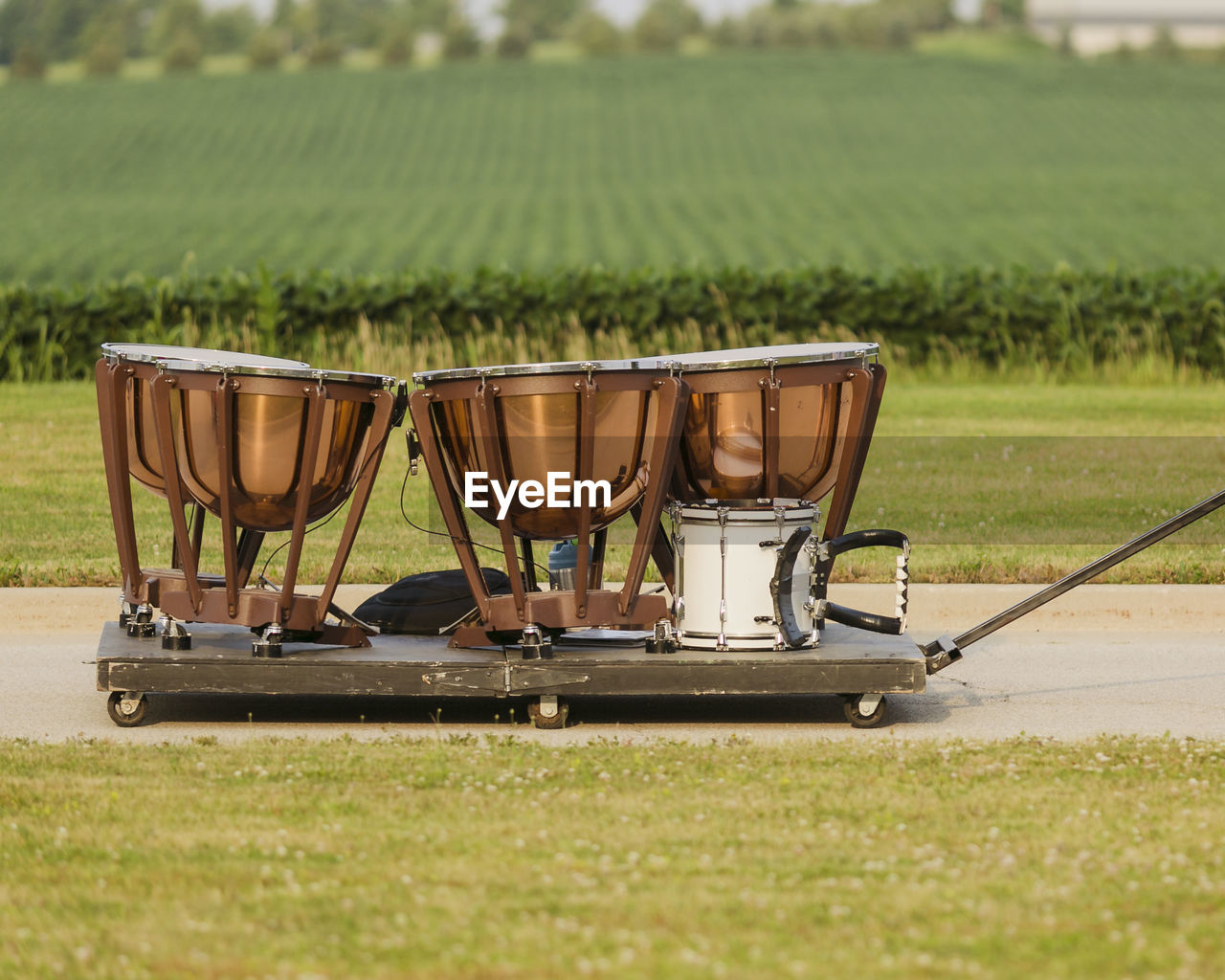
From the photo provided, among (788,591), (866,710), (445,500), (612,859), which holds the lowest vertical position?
(866,710)

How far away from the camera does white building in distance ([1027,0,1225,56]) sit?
516ft

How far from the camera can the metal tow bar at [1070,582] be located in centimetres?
619

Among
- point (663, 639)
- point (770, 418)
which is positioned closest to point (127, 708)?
point (663, 639)

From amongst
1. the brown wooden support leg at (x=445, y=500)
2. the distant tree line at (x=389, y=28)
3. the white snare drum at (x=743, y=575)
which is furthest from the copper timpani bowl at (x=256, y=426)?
the distant tree line at (x=389, y=28)

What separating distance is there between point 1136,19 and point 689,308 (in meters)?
151

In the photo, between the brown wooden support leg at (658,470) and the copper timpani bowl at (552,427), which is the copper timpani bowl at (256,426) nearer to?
the copper timpani bowl at (552,427)

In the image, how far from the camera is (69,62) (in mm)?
140125

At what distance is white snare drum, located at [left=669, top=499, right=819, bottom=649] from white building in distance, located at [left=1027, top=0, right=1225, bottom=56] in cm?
16002

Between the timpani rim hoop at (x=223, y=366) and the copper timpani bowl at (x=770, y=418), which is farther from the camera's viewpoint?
the copper timpani bowl at (x=770, y=418)

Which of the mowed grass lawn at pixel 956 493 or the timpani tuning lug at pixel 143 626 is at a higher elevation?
the timpani tuning lug at pixel 143 626

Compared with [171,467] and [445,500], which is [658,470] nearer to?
[445,500]

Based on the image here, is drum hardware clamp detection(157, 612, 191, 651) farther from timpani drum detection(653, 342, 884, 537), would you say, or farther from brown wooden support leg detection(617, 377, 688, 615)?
timpani drum detection(653, 342, 884, 537)

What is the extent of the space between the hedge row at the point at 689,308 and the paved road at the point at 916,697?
12.0m

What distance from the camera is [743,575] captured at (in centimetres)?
640
